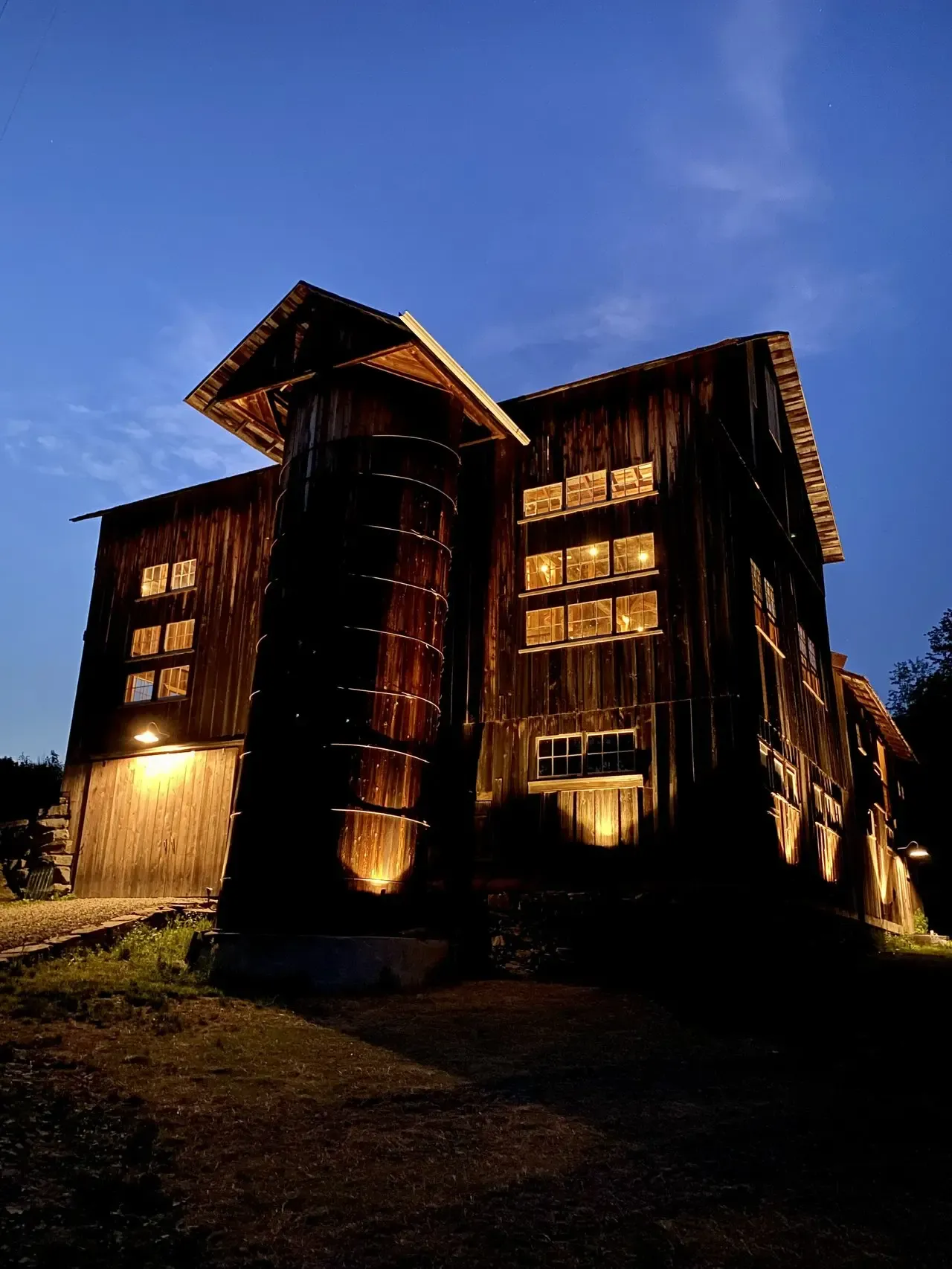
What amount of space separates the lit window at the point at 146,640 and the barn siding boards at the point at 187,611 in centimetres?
15

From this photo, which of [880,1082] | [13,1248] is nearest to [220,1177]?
[13,1248]

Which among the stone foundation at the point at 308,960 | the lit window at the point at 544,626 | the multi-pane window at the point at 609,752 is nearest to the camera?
the stone foundation at the point at 308,960

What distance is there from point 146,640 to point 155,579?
1669mm

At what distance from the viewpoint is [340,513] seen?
16.5m

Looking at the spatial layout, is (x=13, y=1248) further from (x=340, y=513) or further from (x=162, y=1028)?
(x=340, y=513)

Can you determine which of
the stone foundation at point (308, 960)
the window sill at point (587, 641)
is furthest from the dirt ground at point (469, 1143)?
the window sill at point (587, 641)

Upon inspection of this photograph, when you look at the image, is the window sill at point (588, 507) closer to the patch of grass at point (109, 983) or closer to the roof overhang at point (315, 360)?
the roof overhang at point (315, 360)

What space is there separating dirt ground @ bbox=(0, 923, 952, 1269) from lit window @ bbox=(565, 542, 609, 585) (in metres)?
8.82

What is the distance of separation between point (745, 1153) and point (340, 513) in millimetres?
12207

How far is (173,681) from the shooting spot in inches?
880

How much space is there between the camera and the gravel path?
1466cm

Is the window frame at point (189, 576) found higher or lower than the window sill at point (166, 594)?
higher

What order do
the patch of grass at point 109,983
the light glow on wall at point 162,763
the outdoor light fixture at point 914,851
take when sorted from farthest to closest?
the outdoor light fixture at point 914,851 → the light glow on wall at point 162,763 → the patch of grass at point 109,983

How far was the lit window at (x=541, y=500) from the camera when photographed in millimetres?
18891
